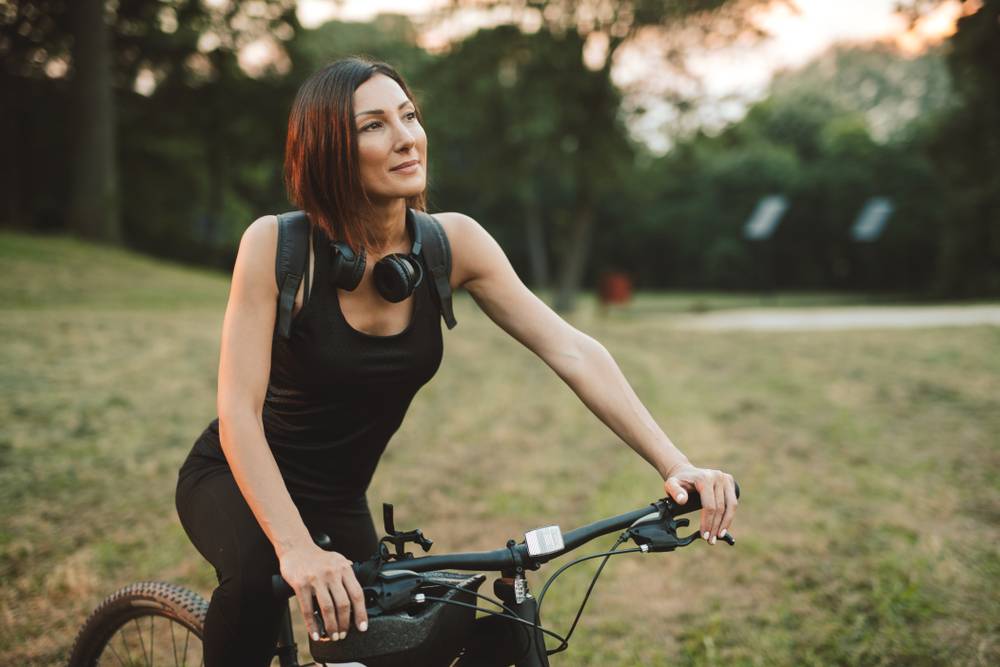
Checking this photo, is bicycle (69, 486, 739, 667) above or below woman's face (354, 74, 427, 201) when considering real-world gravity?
below

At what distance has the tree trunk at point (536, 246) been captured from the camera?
42.7 meters

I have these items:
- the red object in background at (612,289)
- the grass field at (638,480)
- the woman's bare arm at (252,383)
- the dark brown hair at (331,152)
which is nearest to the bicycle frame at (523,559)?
the woman's bare arm at (252,383)

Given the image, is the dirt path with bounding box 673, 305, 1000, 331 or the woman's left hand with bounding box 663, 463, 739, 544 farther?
the dirt path with bounding box 673, 305, 1000, 331

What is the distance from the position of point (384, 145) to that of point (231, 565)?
3.31ft

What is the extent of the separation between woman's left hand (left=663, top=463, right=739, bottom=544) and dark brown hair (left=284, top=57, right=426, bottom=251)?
36.2 inches

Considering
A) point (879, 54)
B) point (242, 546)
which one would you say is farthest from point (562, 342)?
point (879, 54)

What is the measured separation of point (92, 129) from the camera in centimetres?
2016

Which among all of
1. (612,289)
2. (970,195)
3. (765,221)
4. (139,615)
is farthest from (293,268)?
(970,195)

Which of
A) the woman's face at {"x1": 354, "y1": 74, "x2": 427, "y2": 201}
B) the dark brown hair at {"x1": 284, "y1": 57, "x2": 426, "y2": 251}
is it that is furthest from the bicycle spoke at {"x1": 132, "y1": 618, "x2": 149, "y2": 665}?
the woman's face at {"x1": 354, "y1": 74, "x2": 427, "y2": 201}

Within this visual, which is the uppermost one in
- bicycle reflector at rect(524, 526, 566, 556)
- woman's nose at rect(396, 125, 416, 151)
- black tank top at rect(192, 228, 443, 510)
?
woman's nose at rect(396, 125, 416, 151)

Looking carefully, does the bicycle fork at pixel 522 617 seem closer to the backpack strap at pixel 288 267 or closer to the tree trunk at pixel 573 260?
the backpack strap at pixel 288 267

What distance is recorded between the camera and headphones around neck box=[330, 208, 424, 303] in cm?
188

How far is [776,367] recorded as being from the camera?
11.6 metres

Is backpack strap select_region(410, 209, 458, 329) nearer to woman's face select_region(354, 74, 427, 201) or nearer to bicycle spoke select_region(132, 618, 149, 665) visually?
woman's face select_region(354, 74, 427, 201)
